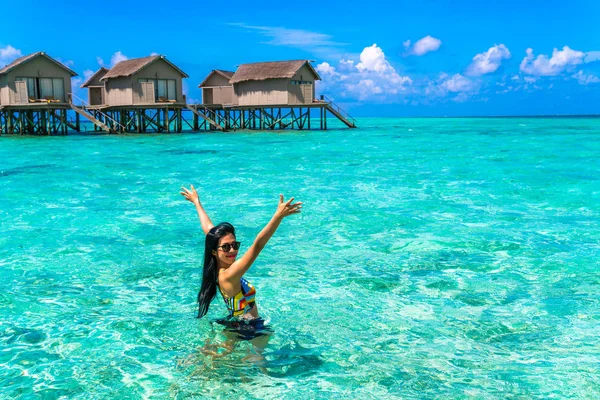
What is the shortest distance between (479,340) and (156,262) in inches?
185

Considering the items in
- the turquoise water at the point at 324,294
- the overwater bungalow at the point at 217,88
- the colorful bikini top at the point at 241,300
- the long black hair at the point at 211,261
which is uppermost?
the overwater bungalow at the point at 217,88

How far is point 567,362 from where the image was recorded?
5016 mm

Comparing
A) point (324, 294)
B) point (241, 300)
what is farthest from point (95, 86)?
point (241, 300)

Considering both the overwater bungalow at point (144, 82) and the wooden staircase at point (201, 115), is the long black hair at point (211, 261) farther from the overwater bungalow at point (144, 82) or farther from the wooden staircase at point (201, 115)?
the wooden staircase at point (201, 115)

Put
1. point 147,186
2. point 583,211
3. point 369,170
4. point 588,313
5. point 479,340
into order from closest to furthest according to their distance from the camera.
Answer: point 479,340
point 588,313
point 583,211
point 147,186
point 369,170

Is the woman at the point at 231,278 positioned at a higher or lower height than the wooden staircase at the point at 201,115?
lower

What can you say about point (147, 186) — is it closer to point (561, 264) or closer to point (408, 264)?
point (408, 264)

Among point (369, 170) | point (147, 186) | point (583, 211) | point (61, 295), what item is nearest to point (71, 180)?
point (147, 186)

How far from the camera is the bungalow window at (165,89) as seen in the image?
133 ft

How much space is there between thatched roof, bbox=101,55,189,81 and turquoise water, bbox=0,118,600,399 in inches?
952

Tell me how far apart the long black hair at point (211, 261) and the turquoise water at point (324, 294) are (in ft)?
1.87

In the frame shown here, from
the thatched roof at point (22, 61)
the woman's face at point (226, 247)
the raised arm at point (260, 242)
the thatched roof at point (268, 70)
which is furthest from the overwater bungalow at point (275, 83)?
the raised arm at point (260, 242)

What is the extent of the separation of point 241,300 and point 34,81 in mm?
37334

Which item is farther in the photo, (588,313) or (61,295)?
(61,295)
